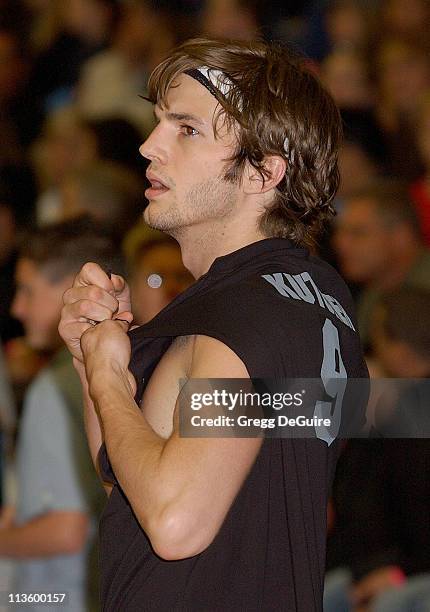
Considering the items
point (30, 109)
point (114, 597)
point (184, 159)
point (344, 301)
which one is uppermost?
point (184, 159)

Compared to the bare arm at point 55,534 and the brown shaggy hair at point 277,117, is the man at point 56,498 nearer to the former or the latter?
the bare arm at point 55,534

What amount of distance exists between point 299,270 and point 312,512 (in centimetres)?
38

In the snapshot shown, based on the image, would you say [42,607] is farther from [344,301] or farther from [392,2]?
[392,2]

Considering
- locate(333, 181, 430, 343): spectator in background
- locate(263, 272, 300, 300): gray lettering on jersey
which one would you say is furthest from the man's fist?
locate(333, 181, 430, 343): spectator in background

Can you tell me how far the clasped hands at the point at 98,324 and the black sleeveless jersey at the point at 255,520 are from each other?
0.06m

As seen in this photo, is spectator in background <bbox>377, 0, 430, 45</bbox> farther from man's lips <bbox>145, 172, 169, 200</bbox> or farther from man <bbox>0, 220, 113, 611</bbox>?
man's lips <bbox>145, 172, 169, 200</bbox>

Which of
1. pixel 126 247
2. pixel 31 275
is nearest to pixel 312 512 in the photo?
pixel 31 275

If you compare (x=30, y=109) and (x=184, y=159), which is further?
A: (x=30, y=109)

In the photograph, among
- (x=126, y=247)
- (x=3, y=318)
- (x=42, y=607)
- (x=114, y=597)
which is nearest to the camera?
(x=114, y=597)

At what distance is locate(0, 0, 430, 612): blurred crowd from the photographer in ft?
9.19

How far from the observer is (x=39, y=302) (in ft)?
10.0

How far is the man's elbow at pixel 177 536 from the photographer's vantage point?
141 centimetres

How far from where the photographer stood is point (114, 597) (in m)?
1.64

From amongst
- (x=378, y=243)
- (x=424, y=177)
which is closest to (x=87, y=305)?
(x=378, y=243)
